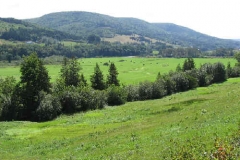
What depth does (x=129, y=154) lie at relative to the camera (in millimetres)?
23844

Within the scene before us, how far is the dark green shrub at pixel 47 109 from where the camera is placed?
232 feet

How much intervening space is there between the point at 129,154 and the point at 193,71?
9934 centimetres

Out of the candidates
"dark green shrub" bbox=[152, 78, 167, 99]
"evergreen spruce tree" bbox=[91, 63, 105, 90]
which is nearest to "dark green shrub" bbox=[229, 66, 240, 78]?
"dark green shrub" bbox=[152, 78, 167, 99]

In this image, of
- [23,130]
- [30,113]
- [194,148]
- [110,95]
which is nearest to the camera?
[194,148]

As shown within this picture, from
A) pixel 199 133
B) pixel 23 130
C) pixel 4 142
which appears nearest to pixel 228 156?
pixel 199 133

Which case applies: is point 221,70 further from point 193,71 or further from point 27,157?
point 27,157

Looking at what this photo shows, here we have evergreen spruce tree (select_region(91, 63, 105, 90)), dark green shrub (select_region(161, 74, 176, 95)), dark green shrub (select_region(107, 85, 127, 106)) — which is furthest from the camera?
dark green shrub (select_region(161, 74, 176, 95))

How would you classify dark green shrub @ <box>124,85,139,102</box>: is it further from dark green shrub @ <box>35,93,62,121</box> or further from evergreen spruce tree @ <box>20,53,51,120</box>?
evergreen spruce tree @ <box>20,53,51,120</box>

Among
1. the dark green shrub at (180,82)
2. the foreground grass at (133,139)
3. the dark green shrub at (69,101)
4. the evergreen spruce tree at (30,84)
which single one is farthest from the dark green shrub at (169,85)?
the evergreen spruce tree at (30,84)

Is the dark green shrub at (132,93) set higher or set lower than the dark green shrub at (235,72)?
lower

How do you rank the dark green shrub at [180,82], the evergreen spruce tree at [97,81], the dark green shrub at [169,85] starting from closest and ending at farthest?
1. the evergreen spruce tree at [97,81]
2. the dark green shrub at [169,85]
3. the dark green shrub at [180,82]

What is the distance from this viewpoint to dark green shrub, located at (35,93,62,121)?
232ft

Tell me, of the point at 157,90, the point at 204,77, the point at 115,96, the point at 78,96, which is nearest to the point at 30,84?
the point at 78,96

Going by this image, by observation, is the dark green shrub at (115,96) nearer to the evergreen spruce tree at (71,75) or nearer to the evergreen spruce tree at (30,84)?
the evergreen spruce tree at (71,75)
